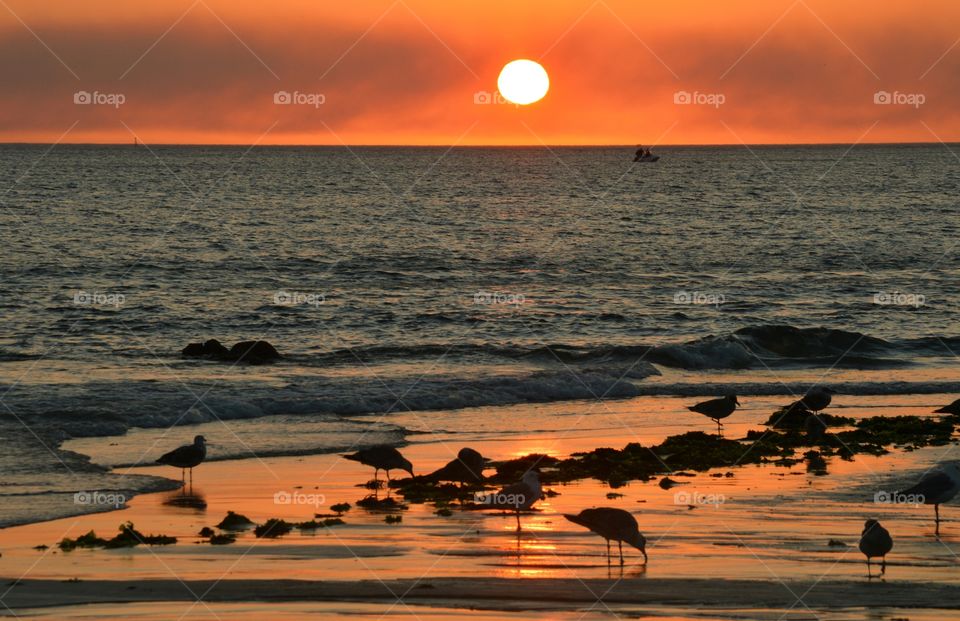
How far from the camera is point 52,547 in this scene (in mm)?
13031

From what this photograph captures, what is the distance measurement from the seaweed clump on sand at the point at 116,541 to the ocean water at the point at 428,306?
1.76 metres

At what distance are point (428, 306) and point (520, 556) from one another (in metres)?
31.6

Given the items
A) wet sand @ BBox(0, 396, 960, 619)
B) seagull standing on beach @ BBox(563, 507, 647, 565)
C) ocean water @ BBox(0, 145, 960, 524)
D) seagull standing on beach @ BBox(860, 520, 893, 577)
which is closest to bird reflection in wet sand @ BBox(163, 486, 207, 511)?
wet sand @ BBox(0, 396, 960, 619)

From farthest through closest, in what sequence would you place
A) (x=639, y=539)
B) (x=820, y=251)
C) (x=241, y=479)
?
(x=820, y=251) → (x=241, y=479) → (x=639, y=539)

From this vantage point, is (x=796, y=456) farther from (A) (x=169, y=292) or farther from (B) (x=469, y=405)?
(A) (x=169, y=292)

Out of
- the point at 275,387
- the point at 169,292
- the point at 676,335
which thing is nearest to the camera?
the point at 275,387

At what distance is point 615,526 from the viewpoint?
12.4 meters

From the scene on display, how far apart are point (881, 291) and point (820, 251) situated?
14.8 metres

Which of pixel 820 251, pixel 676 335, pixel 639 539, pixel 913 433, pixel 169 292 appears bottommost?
pixel 639 539

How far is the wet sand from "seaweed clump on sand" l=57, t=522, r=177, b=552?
0.55 feet

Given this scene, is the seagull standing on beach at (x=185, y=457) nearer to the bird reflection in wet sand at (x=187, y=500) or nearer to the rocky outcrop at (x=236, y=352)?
the bird reflection in wet sand at (x=187, y=500)

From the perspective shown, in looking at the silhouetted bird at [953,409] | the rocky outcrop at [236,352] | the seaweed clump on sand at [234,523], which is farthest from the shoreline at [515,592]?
the rocky outcrop at [236,352]

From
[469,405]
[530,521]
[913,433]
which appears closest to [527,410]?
[469,405]

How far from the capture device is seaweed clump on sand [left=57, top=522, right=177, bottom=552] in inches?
515
